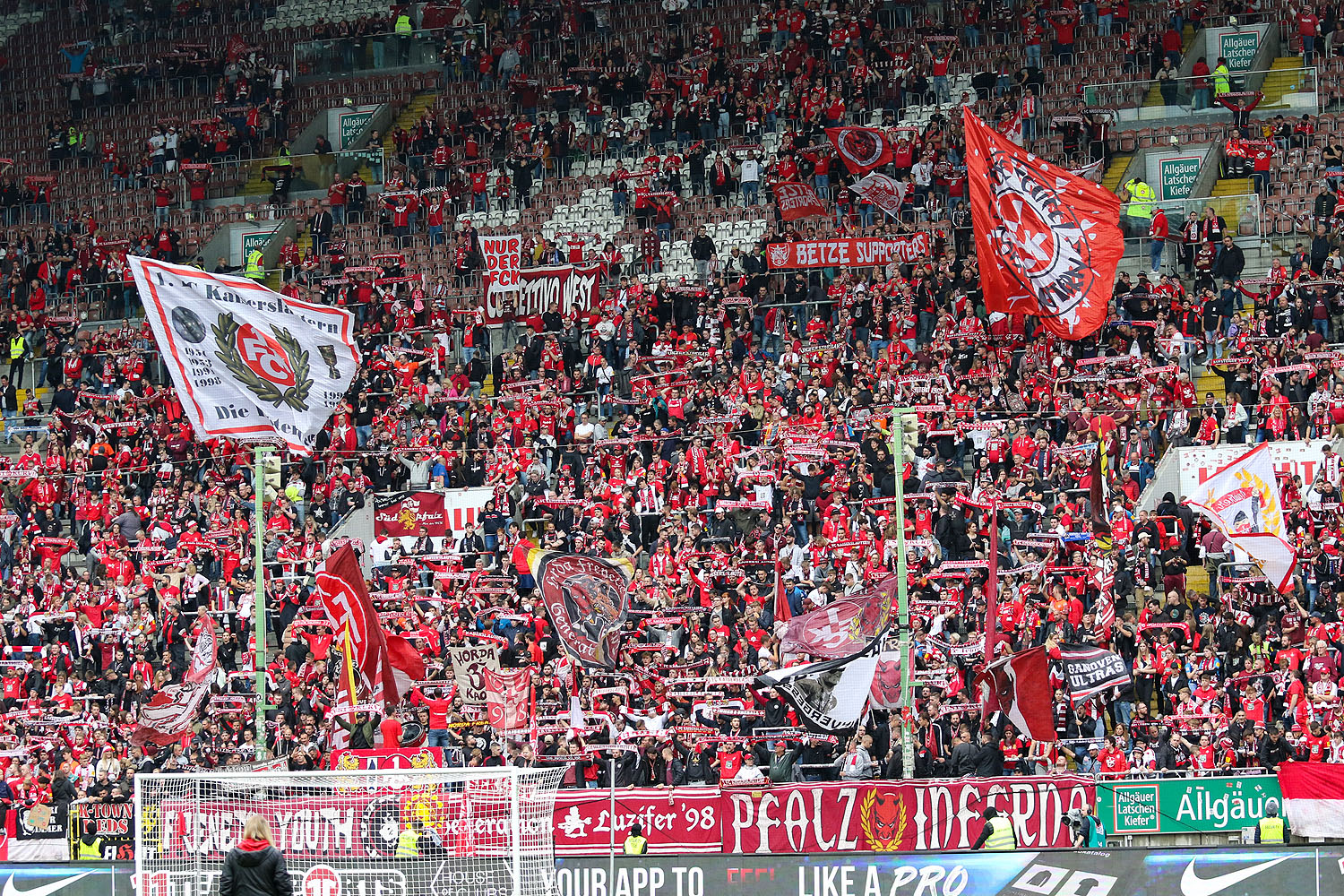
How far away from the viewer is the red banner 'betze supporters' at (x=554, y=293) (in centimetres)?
3988

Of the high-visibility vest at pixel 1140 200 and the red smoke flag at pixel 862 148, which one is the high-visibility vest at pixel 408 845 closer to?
the high-visibility vest at pixel 1140 200

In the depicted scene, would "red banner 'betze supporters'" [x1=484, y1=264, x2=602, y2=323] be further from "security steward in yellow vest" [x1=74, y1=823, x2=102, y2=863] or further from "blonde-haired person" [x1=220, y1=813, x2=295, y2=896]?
"blonde-haired person" [x1=220, y1=813, x2=295, y2=896]

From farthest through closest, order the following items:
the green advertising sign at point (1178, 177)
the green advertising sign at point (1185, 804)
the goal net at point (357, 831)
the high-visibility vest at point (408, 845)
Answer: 1. the green advertising sign at point (1178, 177)
2. the green advertising sign at point (1185, 804)
3. the high-visibility vest at point (408, 845)
4. the goal net at point (357, 831)

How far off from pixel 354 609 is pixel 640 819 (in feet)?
15.4

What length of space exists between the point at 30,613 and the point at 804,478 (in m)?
12.4

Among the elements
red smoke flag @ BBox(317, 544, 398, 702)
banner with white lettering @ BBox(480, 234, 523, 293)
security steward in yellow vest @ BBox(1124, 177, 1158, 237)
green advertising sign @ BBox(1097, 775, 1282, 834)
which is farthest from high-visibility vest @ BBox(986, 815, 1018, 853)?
banner with white lettering @ BBox(480, 234, 523, 293)

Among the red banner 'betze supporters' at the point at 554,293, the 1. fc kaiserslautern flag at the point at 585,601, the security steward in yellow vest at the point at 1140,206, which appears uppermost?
the security steward in yellow vest at the point at 1140,206

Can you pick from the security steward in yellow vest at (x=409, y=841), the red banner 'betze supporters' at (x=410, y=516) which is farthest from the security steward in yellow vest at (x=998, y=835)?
the red banner 'betze supporters' at (x=410, y=516)

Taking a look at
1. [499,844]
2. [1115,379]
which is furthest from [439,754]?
[1115,379]

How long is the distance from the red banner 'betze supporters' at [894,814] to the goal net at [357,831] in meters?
4.65

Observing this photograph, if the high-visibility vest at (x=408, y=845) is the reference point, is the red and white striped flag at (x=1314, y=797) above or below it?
below

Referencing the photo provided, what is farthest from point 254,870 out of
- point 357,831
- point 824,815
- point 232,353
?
point 232,353

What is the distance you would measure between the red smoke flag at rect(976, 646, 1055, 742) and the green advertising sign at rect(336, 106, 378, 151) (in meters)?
24.8

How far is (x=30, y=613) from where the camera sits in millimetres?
33969
